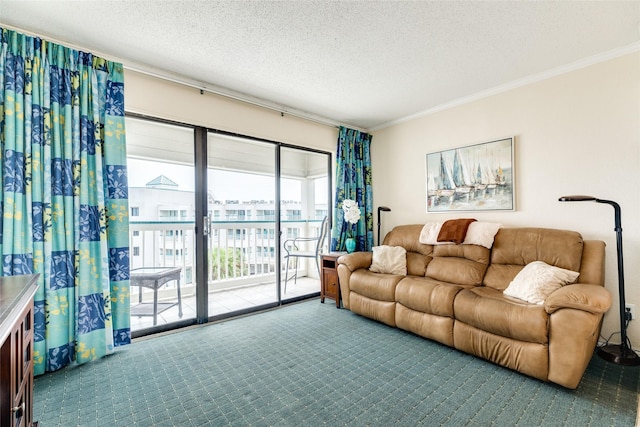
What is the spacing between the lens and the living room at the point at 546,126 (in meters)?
2.39

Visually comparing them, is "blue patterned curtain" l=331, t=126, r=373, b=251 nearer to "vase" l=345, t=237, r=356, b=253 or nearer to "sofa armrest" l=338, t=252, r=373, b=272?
"vase" l=345, t=237, r=356, b=253

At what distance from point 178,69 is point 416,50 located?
2156 millimetres

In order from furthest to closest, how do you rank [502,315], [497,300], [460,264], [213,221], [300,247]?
[300,247]
[213,221]
[460,264]
[497,300]
[502,315]

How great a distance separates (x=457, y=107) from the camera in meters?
3.49

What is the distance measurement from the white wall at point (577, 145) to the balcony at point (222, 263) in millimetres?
2575

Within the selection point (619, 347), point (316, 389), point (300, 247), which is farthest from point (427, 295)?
point (300, 247)

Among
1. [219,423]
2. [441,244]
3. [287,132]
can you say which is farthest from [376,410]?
[287,132]

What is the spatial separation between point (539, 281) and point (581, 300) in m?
0.44

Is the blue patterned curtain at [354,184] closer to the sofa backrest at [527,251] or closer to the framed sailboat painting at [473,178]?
the framed sailboat painting at [473,178]

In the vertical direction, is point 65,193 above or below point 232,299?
above

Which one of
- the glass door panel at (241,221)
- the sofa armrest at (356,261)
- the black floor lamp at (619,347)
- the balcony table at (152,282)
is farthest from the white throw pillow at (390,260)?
the balcony table at (152,282)

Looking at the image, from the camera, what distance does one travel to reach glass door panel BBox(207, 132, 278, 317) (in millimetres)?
4070

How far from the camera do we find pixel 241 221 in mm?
4422

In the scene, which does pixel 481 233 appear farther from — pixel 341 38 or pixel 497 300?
pixel 341 38
